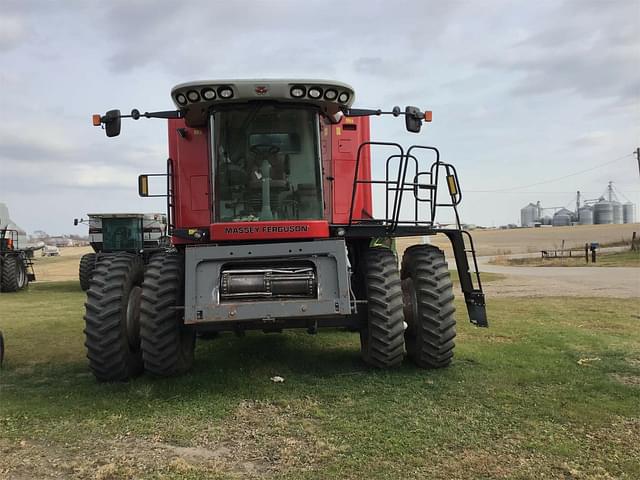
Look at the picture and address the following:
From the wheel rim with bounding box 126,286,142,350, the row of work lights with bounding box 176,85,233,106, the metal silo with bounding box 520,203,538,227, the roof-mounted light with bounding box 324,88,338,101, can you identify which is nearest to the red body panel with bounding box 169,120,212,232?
the row of work lights with bounding box 176,85,233,106

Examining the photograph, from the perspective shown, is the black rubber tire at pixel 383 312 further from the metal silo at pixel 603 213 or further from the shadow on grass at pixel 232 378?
the metal silo at pixel 603 213

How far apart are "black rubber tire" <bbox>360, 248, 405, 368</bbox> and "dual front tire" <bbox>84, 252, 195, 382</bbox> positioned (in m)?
1.99

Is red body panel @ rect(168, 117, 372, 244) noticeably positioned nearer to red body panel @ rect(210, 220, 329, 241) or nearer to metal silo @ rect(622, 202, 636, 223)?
red body panel @ rect(210, 220, 329, 241)

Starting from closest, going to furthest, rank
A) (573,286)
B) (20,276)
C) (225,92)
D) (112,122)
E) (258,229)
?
1. (258,229)
2. (225,92)
3. (112,122)
4. (573,286)
5. (20,276)

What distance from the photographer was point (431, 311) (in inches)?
243

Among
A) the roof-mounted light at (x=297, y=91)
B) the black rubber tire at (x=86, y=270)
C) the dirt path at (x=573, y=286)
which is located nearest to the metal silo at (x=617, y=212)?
the dirt path at (x=573, y=286)

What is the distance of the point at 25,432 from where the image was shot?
4.68 m

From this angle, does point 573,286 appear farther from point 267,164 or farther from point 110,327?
point 110,327

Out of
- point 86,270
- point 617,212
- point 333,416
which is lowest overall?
point 333,416

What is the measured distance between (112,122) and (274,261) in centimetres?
267

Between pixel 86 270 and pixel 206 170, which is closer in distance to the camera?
pixel 206 170

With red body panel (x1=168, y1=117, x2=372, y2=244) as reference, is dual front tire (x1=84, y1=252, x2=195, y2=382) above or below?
below

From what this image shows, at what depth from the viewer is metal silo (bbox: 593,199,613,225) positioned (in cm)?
11317

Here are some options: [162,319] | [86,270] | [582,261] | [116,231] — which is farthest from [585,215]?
[162,319]
